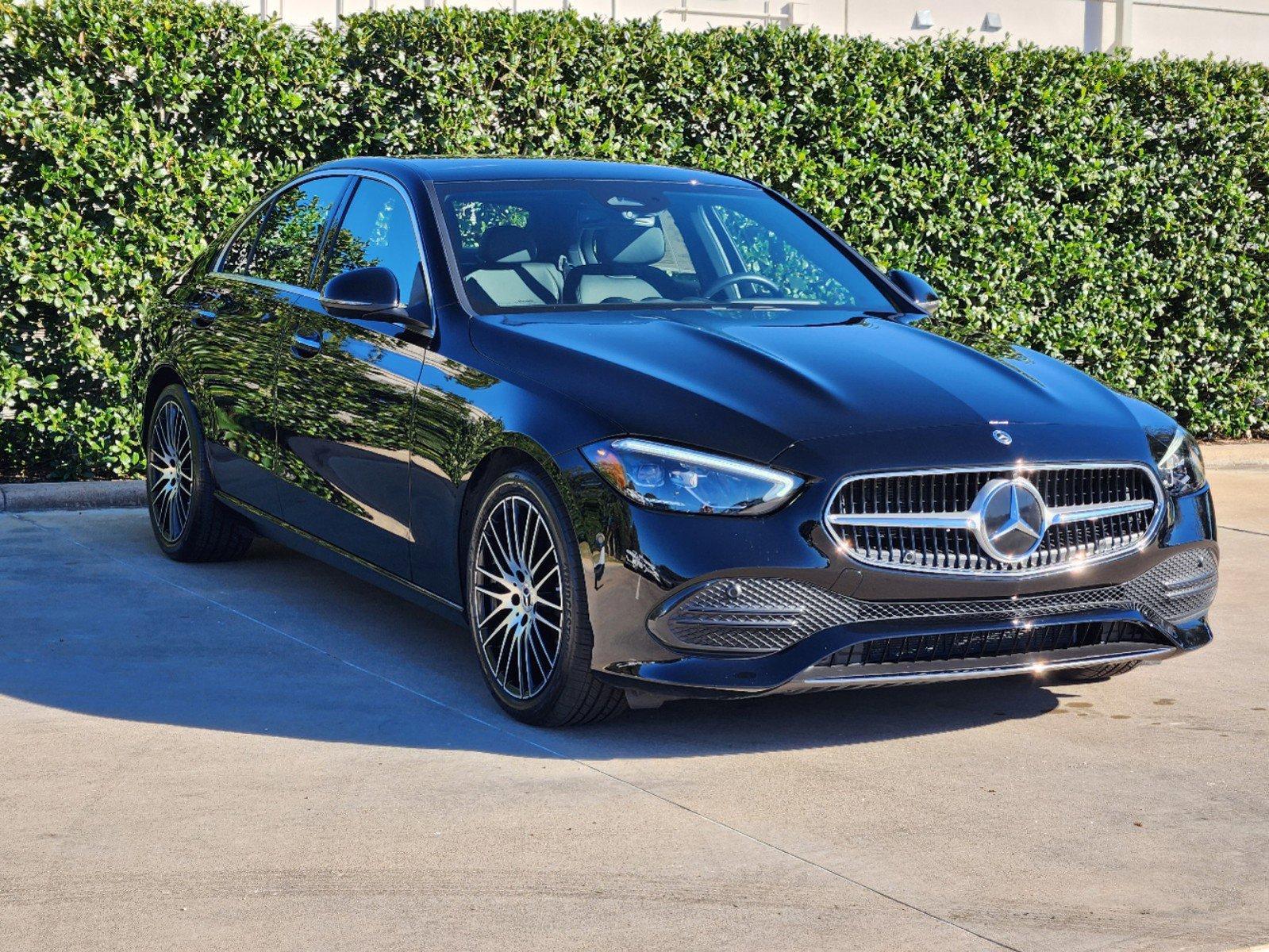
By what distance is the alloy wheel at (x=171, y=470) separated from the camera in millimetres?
7836

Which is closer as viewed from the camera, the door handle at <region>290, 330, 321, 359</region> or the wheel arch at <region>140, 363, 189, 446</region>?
the door handle at <region>290, 330, 321, 359</region>

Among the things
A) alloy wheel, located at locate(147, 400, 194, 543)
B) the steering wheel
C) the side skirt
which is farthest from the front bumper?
alloy wheel, located at locate(147, 400, 194, 543)

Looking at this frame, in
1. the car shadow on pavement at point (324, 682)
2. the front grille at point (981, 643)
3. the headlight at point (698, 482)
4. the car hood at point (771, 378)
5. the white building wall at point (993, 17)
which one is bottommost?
the car shadow on pavement at point (324, 682)

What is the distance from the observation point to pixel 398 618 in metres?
7.01

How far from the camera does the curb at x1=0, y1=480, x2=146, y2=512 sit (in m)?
9.09

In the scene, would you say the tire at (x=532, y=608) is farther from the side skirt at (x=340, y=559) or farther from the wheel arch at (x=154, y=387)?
the wheel arch at (x=154, y=387)

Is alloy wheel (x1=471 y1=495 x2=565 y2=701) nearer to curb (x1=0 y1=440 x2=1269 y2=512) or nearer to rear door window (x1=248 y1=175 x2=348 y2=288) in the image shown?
rear door window (x1=248 y1=175 x2=348 y2=288)

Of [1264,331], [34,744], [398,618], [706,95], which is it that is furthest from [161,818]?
[1264,331]

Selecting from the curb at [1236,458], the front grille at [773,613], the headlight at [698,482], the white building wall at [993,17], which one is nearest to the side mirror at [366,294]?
the headlight at [698,482]

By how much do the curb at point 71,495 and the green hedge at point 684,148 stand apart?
0.86 ft

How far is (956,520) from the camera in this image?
5.09 m

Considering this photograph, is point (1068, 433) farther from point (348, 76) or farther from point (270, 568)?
point (348, 76)

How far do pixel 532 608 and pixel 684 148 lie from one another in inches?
221

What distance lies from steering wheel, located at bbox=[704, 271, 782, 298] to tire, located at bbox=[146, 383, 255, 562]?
91.0 inches
